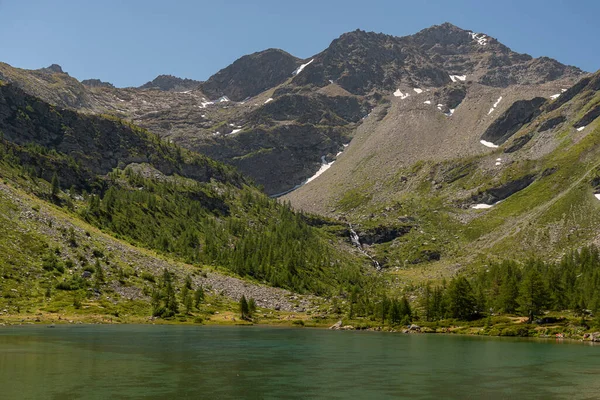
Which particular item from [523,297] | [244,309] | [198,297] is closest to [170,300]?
[198,297]

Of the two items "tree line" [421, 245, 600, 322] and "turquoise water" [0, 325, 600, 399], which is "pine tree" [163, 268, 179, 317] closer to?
"turquoise water" [0, 325, 600, 399]

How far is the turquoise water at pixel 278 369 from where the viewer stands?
44.8 meters

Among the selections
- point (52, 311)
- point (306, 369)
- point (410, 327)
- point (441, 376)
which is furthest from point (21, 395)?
point (410, 327)

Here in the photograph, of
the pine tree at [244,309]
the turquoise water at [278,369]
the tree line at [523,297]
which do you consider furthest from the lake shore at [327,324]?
the turquoise water at [278,369]

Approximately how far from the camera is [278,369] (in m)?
58.5

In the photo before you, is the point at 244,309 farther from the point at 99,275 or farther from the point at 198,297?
the point at 99,275

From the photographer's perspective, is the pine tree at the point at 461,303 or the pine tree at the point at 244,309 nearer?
the pine tree at the point at 461,303

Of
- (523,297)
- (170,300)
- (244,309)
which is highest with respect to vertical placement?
(523,297)

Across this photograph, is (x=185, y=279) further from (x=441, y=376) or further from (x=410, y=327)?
(x=441, y=376)

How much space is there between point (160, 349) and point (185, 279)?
92363mm

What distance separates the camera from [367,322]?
146875mm

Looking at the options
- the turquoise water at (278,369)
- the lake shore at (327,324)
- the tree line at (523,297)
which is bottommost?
the lake shore at (327,324)

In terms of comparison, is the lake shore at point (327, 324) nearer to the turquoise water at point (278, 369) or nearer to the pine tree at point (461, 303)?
the pine tree at point (461, 303)

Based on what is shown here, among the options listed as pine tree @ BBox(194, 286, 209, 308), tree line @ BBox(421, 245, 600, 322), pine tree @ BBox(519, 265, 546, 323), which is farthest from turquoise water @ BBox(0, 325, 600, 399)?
pine tree @ BBox(194, 286, 209, 308)
